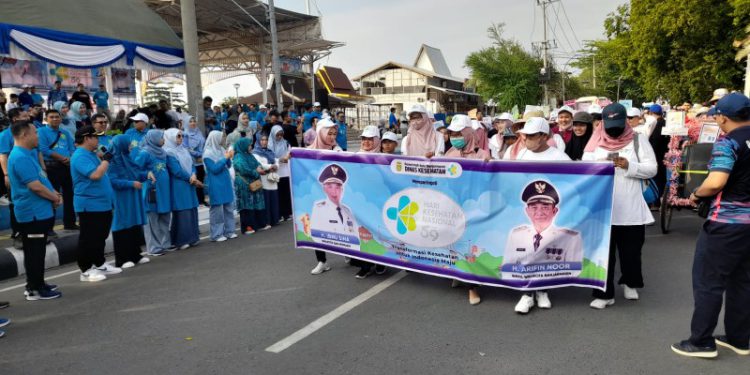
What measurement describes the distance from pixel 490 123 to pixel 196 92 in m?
7.70

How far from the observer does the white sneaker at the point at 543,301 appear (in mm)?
4668

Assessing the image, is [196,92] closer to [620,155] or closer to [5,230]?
[5,230]

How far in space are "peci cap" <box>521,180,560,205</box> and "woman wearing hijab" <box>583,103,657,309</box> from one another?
56cm

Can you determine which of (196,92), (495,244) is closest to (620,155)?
(495,244)

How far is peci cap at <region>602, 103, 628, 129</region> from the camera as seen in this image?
4.54 meters

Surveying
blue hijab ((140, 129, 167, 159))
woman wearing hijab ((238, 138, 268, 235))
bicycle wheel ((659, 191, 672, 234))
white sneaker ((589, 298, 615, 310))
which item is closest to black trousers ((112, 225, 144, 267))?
blue hijab ((140, 129, 167, 159))

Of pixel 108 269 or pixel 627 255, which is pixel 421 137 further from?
pixel 108 269

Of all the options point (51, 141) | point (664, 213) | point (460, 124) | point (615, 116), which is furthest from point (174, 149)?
point (664, 213)

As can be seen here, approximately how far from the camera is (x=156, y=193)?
741cm

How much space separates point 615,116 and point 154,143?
231 inches

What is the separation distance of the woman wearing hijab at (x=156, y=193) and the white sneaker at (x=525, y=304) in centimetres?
518

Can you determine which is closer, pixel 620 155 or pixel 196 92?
pixel 620 155

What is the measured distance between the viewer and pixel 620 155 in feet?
15.3

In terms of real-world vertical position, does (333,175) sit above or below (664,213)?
above
